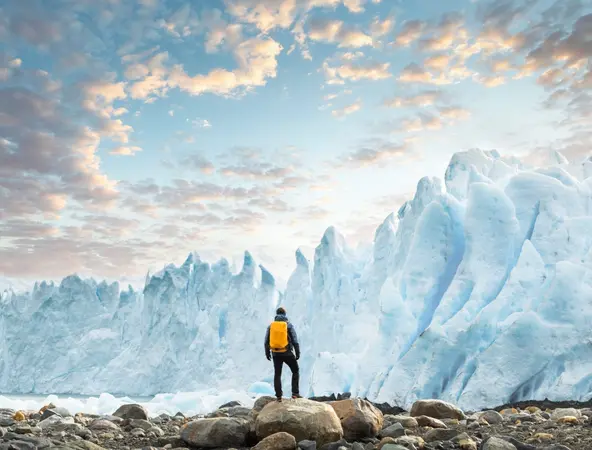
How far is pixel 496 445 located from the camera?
5836 mm

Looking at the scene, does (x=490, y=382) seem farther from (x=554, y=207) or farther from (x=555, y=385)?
(x=554, y=207)

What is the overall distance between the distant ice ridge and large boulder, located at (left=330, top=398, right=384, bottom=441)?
935 centimetres

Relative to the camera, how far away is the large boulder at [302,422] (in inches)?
265

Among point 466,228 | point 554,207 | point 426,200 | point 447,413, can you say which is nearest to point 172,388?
point 426,200

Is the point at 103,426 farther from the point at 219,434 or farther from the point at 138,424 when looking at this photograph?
the point at 219,434

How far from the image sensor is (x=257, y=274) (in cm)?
4078

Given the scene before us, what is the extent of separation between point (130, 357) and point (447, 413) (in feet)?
129

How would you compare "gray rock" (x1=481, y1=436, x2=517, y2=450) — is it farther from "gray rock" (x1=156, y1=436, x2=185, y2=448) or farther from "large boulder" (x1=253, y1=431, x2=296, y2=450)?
"gray rock" (x1=156, y1=436, x2=185, y2=448)

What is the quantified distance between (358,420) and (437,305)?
47.3ft

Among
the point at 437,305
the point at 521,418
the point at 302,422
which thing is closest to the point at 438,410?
the point at 521,418

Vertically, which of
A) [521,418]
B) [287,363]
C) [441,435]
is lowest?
[521,418]

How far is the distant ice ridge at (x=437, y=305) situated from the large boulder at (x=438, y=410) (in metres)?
6.77

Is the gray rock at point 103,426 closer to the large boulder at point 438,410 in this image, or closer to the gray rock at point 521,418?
the large boulder at point 438,410

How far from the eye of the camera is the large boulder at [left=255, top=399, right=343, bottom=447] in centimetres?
673
